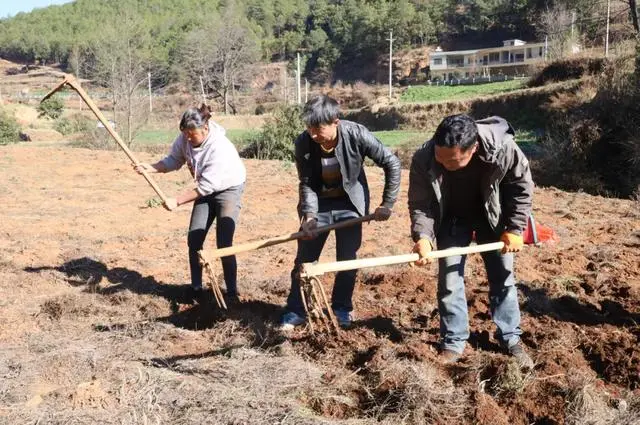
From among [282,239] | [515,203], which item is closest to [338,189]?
[282,239]

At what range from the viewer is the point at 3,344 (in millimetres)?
4164

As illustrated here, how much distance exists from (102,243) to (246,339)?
3.63 m

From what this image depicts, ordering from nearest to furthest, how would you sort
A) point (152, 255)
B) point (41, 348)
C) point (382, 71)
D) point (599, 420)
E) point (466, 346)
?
point (599, 420)
point (466, 346)
point (41, 348)
point (152, 255)
point (382, 71)

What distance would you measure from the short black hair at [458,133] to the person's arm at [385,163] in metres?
0.89

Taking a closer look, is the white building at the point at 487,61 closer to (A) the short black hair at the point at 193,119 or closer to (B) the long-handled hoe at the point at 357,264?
(A) the short black hair at the point at 193,119

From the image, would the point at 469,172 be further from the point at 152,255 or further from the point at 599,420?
the point at 152,255

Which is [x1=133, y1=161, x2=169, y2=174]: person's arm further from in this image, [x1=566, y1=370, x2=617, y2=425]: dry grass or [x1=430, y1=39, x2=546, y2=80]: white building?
[x1=430, y1=39, x2=546, y2=80]: white building

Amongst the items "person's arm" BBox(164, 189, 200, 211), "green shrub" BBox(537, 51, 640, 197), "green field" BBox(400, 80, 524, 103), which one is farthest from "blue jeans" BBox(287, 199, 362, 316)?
"green field" BBox(400, 80, 524, 103)

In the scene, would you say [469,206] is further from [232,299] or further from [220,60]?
[220,60]

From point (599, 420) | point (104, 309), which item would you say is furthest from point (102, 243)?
point (599, 420)

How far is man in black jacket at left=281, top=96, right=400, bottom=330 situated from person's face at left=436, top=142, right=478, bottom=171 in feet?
2.57

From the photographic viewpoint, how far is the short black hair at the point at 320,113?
11.4 ft

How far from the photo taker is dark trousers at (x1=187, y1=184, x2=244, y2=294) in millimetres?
4531

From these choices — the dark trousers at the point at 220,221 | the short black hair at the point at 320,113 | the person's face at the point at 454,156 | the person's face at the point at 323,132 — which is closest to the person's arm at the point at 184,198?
the dark trousers at the point at 220,221
